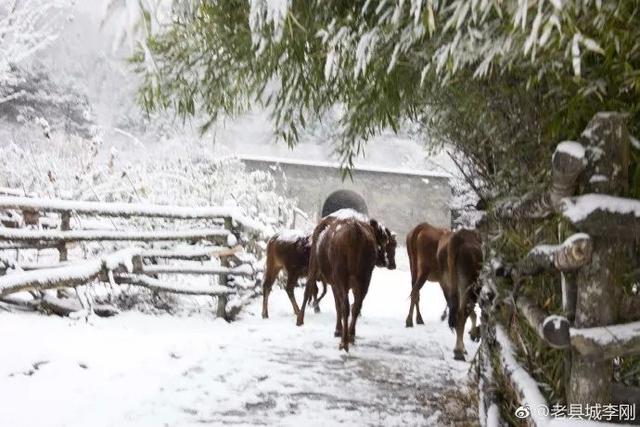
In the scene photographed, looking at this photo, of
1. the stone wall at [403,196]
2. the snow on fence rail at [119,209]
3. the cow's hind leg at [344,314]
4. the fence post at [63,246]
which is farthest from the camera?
the stone wall at [403,196]

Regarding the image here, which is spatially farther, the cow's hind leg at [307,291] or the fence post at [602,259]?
the cow's hind leg at [307,291]

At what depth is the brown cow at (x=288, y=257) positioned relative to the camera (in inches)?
278

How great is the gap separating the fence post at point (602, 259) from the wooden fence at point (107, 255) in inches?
180

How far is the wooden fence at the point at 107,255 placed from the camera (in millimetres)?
5156

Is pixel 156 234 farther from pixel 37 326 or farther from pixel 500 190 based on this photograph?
pixel 500 190

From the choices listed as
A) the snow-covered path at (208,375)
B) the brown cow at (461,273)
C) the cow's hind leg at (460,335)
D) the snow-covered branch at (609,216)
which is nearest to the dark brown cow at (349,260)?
the snow-covered path at (208,375)

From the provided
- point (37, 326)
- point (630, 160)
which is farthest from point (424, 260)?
point (630, 160)

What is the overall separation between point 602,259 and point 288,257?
5498 mm

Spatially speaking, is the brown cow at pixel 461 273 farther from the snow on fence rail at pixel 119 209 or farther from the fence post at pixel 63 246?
the fence post at pixel 63 246

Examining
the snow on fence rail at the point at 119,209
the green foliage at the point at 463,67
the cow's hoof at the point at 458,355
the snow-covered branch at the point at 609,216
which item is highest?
the green foliage at the point at 463,67

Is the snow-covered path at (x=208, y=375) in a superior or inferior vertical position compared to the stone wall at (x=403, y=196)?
inferior

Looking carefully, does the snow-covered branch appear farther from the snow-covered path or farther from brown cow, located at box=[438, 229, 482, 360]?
brown cow, located at box=[438, 229, 482, 360]

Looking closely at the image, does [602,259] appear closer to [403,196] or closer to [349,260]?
[349,260]

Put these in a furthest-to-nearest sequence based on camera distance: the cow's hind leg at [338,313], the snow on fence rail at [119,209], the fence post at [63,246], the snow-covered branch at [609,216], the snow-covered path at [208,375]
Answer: the fence post at [63,246] → the snow on fence rail at [119,209] → the cow's hind leg at [338,313] → the snow-covered path at [208,375] → the snow-covered branch at [609,216]
